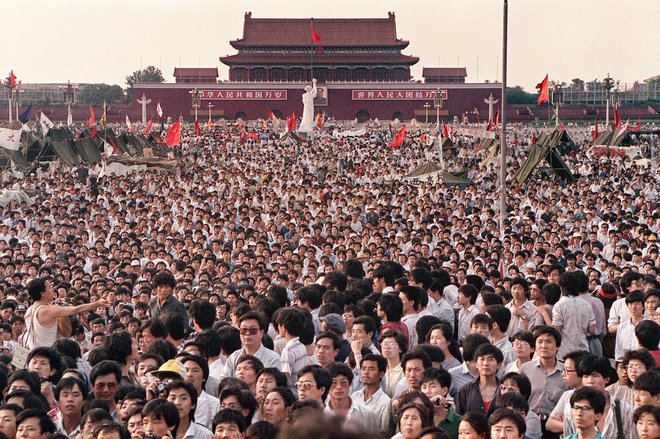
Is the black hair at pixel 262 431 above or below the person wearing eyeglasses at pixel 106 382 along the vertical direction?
above

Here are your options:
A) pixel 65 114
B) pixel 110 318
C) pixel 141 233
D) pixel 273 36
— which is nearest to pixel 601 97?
pixel 273 36

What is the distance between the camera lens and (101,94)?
85.9 meters

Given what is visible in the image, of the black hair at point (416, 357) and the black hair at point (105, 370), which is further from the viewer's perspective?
the black hair at point (105, 370)

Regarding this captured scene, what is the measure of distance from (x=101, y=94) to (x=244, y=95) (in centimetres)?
2592

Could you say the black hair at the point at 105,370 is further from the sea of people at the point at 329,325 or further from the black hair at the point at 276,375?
the black hair at the point at 276,375

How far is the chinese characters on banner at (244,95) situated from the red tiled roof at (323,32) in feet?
17.5

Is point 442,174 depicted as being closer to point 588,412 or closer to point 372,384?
point 372,384

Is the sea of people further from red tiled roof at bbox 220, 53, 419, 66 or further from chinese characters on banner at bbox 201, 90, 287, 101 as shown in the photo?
red tiled roof at bbox 220, 53, 419, 66

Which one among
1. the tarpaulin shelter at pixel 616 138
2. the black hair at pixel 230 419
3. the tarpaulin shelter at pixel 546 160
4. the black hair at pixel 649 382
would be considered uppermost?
the tarpaulin shelter at pixel 616 138

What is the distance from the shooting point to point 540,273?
9875 millimetres

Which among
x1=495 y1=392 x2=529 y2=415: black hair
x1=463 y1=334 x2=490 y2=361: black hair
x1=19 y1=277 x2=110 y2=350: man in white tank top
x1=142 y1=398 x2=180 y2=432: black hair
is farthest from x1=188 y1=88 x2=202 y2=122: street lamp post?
x1=142 y1=398 x2=180 y2=432: black hair

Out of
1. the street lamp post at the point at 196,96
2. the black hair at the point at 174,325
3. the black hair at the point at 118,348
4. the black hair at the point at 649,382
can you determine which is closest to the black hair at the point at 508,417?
the black hair at the point at 649,382

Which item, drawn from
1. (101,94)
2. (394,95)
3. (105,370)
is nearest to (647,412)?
(105,370)

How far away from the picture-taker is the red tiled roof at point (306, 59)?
66875mm
